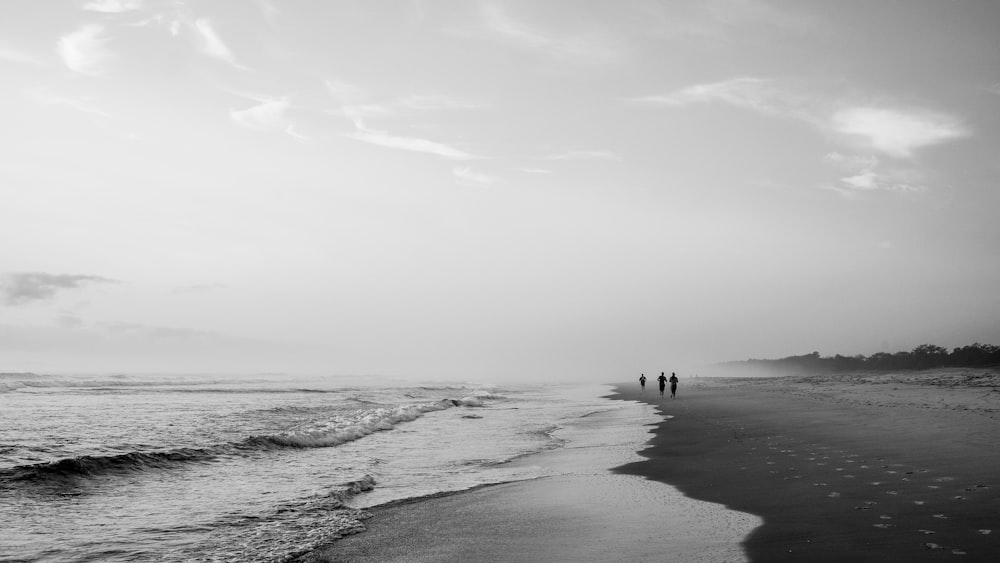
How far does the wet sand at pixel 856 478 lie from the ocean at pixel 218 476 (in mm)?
3912

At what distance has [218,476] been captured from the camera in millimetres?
14930

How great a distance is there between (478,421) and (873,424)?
17.6m

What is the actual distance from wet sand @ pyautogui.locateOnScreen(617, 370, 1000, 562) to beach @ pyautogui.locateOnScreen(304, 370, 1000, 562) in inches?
Result: 1.1

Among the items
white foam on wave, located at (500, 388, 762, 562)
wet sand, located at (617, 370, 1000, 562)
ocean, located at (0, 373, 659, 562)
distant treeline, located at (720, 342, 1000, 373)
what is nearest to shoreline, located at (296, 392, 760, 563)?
white foam on wave, located at (500, 388, 762, 562)

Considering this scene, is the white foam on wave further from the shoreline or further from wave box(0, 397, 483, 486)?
wave box(0, 397, 483, 486)

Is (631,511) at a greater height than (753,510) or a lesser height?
lesser

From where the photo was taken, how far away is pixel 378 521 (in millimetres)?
9961

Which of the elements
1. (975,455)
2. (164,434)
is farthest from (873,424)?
(164,434)

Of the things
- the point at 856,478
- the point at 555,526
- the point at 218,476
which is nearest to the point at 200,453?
the point at 218,476

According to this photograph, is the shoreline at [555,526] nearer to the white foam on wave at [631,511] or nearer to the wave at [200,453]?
the white foam on wave at [631,511]

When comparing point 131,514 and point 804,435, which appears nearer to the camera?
point 131,514

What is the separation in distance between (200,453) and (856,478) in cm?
1643

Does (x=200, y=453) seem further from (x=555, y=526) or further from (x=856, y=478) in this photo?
(x=856, y=478)

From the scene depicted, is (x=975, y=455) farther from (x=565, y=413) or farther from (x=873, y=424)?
(x=565, y=413)
